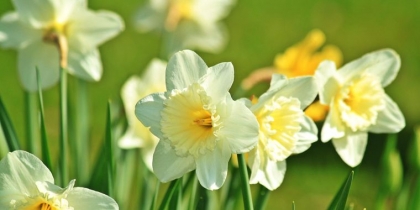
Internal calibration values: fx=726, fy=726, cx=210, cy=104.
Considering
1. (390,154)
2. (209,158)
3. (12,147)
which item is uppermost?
(209,158)

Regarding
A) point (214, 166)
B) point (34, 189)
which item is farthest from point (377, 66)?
point (34, 189)

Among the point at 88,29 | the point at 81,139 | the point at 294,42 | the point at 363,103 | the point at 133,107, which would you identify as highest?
the point at 88,29

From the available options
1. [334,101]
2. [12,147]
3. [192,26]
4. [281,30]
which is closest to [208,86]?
[334,101]

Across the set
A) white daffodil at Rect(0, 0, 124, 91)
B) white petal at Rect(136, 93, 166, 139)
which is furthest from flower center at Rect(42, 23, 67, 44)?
white petal at Rect(136, 93, 166, 139)

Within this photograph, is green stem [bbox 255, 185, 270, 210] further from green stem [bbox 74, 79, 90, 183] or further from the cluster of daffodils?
green stem [bbox 74, 79, 90, 183]

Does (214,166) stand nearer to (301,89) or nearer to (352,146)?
(301,89)

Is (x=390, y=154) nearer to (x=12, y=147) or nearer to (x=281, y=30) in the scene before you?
(x=12, y=147)
